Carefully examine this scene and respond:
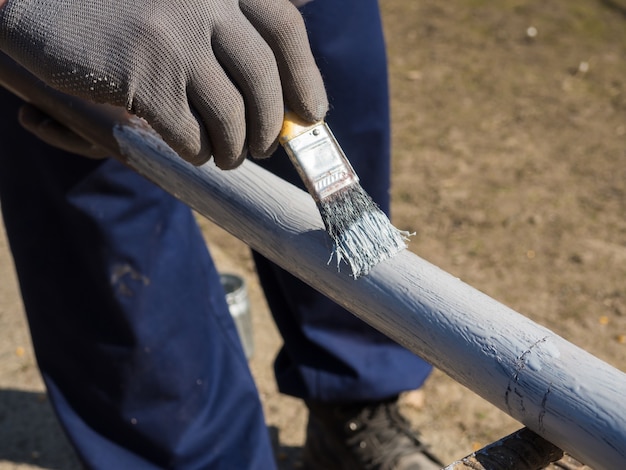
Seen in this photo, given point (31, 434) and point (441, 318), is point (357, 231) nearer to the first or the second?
point (441, 318)

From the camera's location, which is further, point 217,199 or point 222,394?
point 222,394

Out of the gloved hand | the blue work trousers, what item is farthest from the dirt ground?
the gloved hand

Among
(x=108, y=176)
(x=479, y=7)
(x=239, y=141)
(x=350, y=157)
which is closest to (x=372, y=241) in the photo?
(x=239, y=141)

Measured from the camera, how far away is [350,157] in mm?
1735

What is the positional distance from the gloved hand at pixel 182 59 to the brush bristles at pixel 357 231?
0.13 metres

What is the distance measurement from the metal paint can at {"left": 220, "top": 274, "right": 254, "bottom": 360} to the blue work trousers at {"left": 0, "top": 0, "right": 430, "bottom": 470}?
1.20 feet

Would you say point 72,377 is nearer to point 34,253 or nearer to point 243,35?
point 34,253

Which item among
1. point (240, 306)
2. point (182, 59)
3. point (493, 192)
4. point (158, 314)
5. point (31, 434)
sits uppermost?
point (182, 59)

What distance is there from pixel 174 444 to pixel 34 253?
0.52m

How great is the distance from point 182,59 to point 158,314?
92cm

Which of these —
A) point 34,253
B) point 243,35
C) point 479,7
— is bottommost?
point 479,7

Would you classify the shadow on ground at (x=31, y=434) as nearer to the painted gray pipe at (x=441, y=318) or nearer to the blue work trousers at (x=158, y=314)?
the blue work trousers at (x=158, y=314)

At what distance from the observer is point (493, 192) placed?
3.03m

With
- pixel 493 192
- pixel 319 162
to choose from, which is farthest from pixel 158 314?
pixel 493 192
